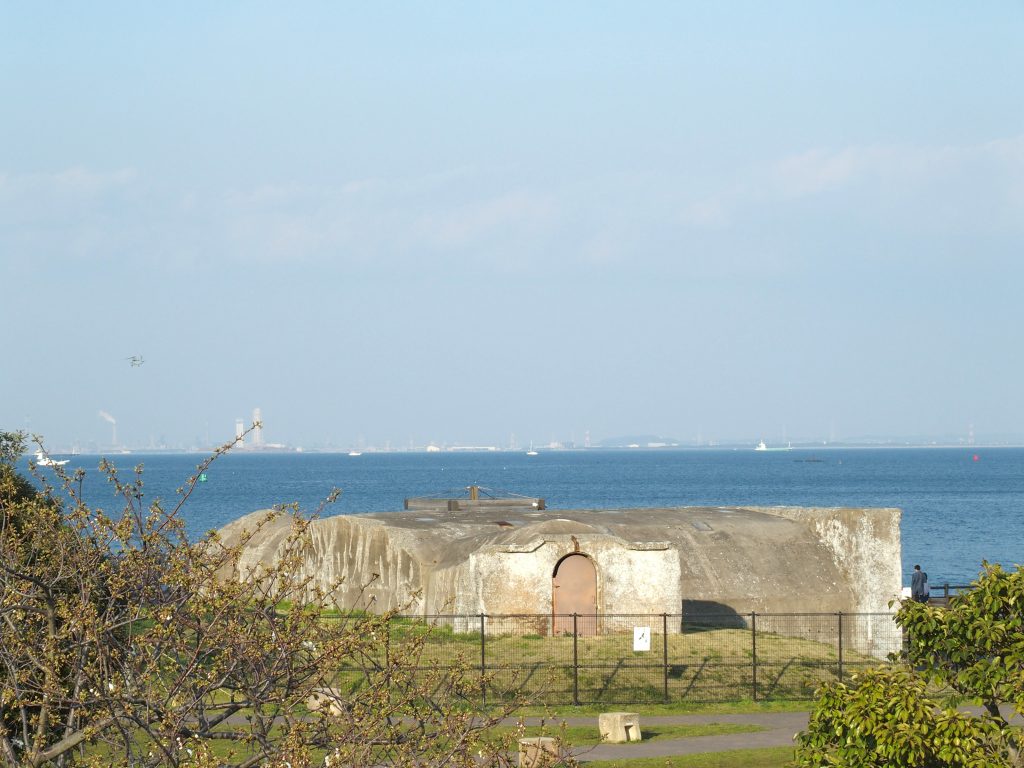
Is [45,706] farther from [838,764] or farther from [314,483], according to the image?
[314,483]

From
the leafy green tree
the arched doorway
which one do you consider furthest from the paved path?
Result: the leafy green tree

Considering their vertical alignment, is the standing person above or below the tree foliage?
below

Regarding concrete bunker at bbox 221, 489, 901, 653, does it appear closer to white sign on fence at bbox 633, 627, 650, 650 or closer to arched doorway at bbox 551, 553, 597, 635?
arched doorway at bbox 551, 553, 597, 635

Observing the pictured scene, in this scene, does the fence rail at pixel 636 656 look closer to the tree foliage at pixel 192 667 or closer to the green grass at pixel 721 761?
the green grass at pixel 721 761

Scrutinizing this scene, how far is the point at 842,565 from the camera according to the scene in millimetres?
37719

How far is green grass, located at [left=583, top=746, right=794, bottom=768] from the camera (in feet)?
66.4

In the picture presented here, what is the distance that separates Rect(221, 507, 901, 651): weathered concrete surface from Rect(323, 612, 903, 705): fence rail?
2.01 ft

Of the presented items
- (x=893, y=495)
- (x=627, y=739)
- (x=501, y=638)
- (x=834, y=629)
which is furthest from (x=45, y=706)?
(x=893, y=495)

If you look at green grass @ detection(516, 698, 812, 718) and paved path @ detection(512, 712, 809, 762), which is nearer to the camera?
paved path @ detection(512, 712, 809, 762)

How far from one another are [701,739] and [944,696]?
1100 centimetres

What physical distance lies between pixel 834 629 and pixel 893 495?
4911 inches

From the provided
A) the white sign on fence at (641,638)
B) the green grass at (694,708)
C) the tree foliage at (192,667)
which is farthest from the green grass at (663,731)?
the tree foliage at (192,667)

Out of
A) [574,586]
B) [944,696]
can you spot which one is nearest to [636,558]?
[574,586]

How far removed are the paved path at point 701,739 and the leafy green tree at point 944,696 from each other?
812 centimetres
